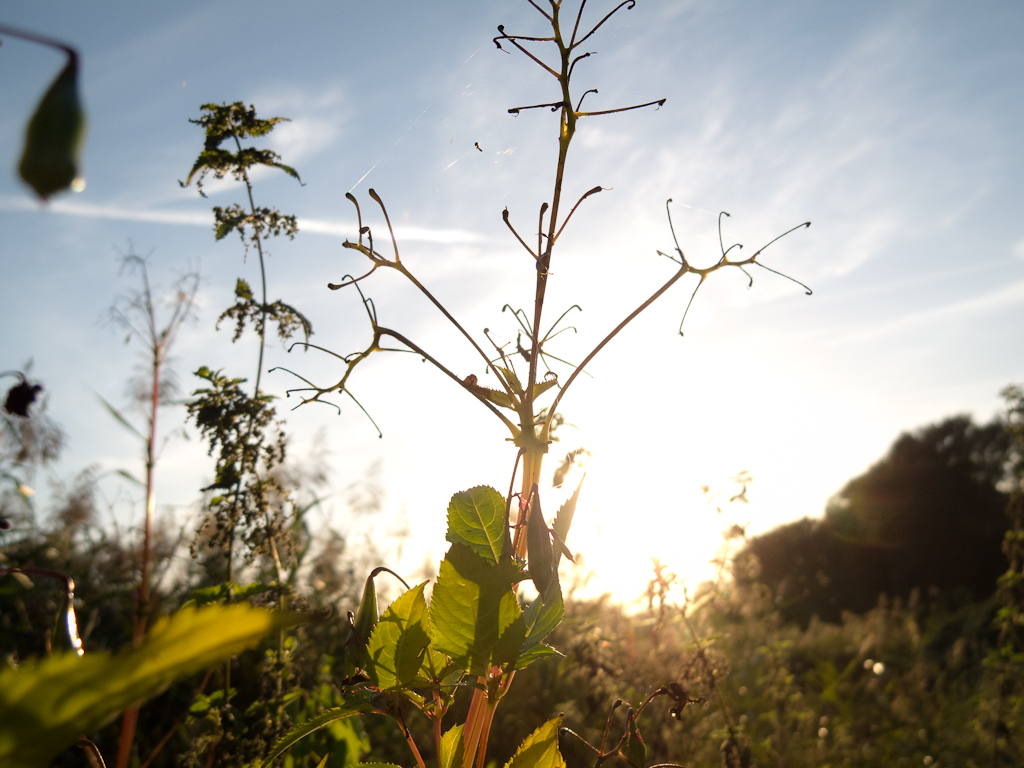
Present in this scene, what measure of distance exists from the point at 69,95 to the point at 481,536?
1.49 ft

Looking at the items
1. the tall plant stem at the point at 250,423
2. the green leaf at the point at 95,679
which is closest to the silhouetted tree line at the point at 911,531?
the tall plant stem at the point at 250,423

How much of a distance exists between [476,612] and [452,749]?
0.60 feet

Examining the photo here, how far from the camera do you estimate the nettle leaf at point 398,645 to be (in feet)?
1.94

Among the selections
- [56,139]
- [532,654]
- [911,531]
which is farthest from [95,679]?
[911,531]

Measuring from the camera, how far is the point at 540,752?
61 cm

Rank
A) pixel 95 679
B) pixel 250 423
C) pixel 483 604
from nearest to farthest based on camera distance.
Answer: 1. pixel 95 679
2. pixel 483 604
3. pixel 250 423

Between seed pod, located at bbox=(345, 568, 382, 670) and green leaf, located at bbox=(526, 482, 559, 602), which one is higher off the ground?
green leaf, located at bbox=(526, 482, 559, 602)

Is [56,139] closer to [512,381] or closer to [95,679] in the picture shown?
[95,679]

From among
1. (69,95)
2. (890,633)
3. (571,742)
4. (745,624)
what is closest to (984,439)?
(890,633)

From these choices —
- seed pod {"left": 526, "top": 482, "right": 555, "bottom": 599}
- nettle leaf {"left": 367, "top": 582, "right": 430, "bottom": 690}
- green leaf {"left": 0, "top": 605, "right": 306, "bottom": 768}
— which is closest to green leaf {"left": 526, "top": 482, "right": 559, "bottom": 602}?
seed pod {"left": 526, "top": 482, "right": 555, "bottom": 599}

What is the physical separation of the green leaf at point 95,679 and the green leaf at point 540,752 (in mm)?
408

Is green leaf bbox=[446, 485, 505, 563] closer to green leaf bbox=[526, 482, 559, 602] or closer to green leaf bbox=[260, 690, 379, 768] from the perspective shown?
green leaf bbox=[526, 482, 559, 602]

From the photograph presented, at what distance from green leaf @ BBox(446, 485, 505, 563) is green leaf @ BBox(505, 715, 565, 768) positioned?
17 cm

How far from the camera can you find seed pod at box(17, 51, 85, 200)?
35 cm
